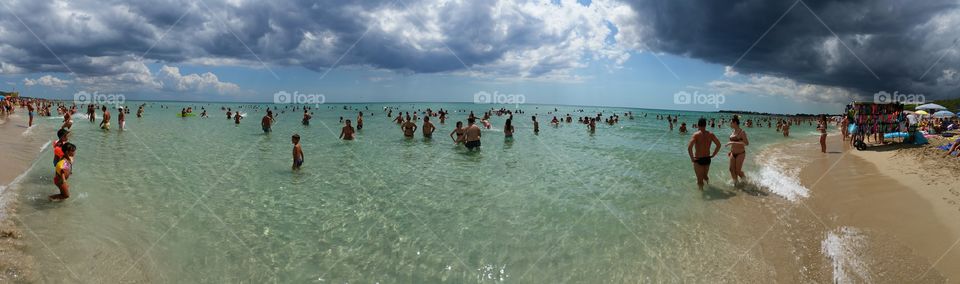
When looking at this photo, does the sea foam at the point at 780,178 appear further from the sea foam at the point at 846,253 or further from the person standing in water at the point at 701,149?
the sea foam at the point at 846,253

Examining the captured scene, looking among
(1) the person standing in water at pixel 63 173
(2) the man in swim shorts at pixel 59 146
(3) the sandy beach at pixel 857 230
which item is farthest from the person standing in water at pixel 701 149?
(2) the man in swim shorts at pixel 59 146

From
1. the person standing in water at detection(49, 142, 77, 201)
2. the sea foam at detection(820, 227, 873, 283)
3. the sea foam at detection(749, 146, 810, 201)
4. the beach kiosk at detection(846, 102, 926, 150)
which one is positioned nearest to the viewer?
the sea foam at detection(820, 227, 873, 283)

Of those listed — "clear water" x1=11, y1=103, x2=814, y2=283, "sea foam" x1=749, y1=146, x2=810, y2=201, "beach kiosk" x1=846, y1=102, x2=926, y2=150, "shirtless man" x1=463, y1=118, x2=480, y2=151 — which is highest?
"beach kiosk" x1=846, y1=102, x2=926, y2=150

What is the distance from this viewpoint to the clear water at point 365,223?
528cm

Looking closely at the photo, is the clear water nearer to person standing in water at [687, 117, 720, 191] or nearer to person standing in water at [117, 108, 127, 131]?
person standing in water at [687, 117, 720, 191]

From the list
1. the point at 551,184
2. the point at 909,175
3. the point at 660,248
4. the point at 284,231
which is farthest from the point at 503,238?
the point at 909,175

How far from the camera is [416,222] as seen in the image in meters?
7.18

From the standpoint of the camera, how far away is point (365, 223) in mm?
7102

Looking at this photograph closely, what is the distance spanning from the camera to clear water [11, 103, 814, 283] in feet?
17.3

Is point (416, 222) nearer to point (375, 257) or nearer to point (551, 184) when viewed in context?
point (375, 257)

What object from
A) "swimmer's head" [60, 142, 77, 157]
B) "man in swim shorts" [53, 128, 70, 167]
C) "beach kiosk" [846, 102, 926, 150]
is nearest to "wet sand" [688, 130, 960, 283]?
"beach kiosk" [846, 102, 926, 150]

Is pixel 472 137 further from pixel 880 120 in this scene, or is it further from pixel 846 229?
pixel 880 120

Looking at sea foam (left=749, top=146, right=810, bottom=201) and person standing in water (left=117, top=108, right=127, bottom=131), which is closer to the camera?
sea foam (left=749, top=146, right=810, bottom=201)

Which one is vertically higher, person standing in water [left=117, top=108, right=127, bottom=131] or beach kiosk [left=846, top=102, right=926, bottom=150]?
beach kiosk [left=846, top=102, right=926, bottom=150]
